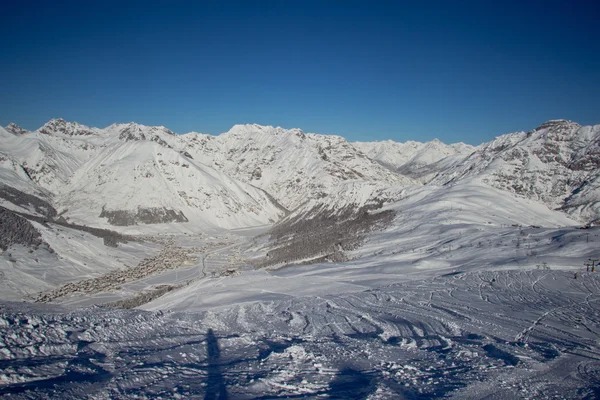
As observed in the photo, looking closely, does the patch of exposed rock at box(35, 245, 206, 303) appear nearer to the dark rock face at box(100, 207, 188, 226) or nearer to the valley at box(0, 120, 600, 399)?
the valley at box(0, 120, 600, 399)

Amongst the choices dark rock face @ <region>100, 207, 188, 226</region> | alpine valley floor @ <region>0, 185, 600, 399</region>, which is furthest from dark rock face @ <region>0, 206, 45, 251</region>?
dark rock face @ <region>100, 207, 188, 226</region>

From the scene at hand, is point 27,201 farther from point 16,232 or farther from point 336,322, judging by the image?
point 336,322

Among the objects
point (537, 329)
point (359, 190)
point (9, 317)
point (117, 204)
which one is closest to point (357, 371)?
point (537, 329)

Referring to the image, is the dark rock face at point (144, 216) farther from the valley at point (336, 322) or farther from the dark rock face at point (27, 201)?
the valley at point (336, 322)

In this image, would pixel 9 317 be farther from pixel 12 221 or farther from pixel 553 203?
pixel 553 203

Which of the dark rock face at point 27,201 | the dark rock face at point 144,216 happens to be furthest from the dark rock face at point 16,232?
the dark rock face at point 27,201

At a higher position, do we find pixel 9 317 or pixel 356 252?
pixel 9 317
